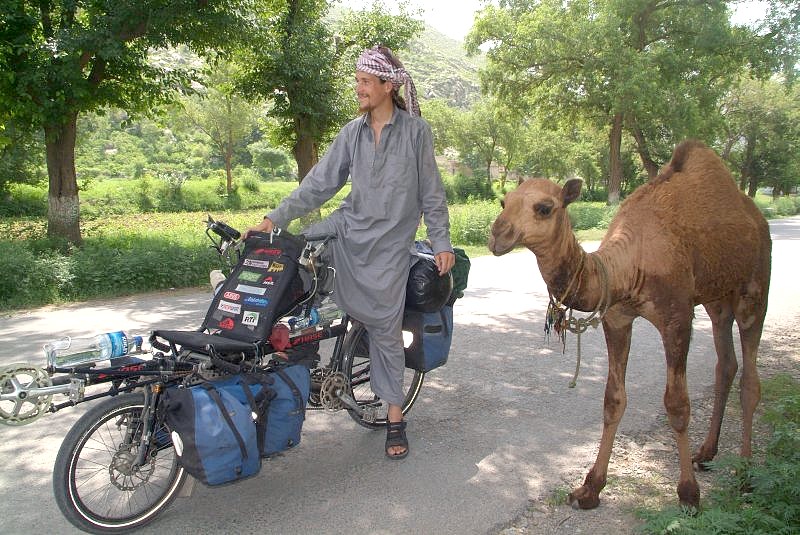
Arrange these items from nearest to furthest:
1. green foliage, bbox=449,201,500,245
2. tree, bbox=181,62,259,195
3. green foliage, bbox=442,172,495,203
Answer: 1. green foliage, bbox=449,201,500,245
2. tree, bbox=181,62,259,195
3. green foliage, bbox=442,172,495,203

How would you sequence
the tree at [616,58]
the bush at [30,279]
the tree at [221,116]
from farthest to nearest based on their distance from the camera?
the tree at [221,116]
the tree at [616,58]
the bush at [30,279]

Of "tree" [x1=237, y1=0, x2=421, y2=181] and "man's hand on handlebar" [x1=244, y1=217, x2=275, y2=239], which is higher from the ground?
"tree" [x1=237, y1=0, x2=421, y2=181]

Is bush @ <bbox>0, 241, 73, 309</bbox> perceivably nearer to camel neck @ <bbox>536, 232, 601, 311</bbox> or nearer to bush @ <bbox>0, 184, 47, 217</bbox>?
camel neck @ <bbox>536, 232, 601, 311</bbox>

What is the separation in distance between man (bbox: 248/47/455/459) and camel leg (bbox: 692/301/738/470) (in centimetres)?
185

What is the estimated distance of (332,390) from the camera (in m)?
4.05

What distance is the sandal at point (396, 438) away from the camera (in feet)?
13.2

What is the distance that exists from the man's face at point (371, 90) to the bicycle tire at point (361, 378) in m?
1.44

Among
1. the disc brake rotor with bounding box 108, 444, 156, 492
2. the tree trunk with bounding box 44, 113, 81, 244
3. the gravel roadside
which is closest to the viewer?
the disc brake rotor with bounding box 108, 444, 156, 492

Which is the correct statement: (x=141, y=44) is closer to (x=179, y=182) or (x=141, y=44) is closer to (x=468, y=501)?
(x=468, y=501)

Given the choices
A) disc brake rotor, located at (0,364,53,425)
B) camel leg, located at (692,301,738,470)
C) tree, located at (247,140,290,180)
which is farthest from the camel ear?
tree, located at (247,140,290,180)

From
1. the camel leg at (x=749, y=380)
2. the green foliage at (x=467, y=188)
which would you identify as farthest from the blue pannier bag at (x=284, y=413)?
the green foliage at (x=467, y=188)

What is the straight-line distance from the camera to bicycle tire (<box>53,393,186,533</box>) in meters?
2.92

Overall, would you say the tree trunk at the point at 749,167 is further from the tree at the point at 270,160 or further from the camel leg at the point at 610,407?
the camel leg at the point at 610,407

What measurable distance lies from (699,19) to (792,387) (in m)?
25.1
